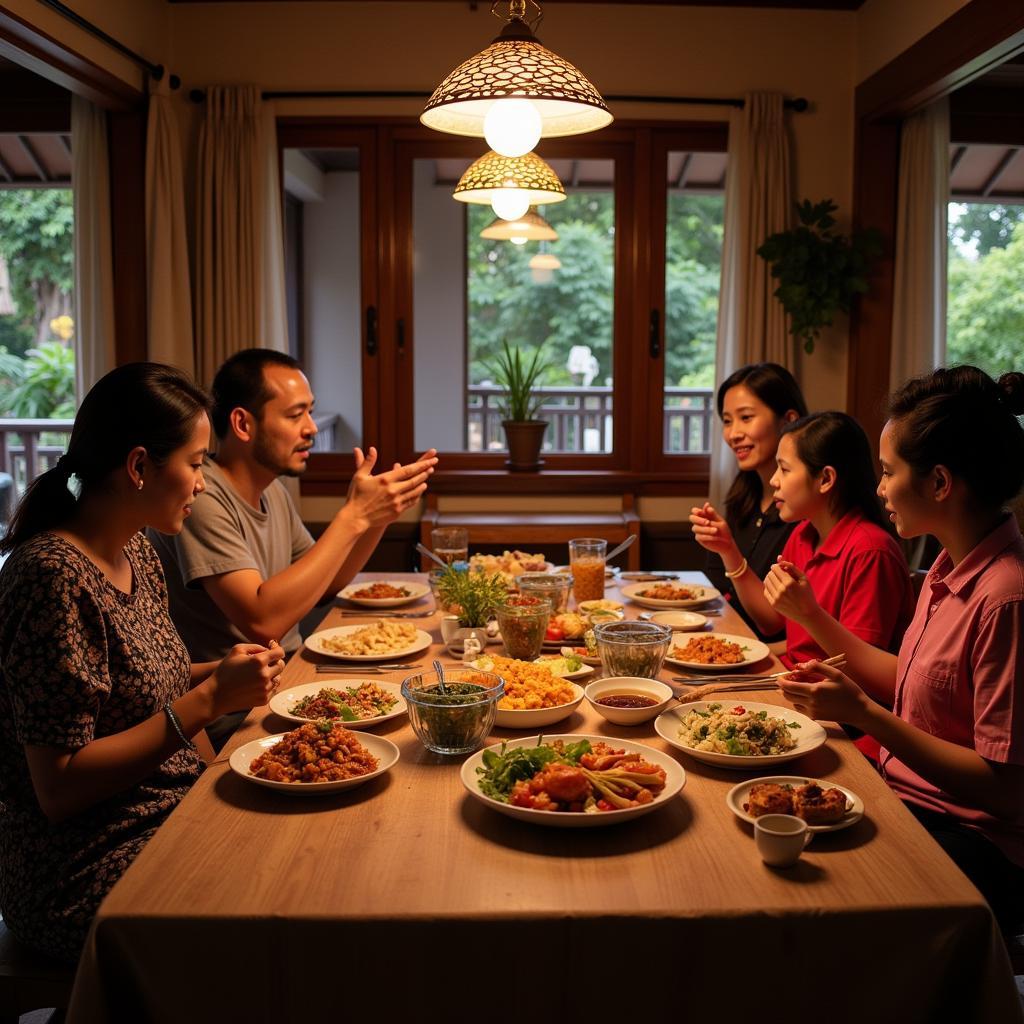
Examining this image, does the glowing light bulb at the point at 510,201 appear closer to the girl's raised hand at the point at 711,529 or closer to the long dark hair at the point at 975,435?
the girl's raised hand at the point at 711,529

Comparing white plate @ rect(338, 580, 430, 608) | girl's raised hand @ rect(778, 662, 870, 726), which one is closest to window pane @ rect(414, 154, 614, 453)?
white plate @ rect(338, 580, 430, 608)

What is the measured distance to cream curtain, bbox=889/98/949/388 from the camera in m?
4.67

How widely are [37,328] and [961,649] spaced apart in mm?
6587

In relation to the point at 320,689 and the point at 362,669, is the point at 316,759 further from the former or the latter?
the point at 362,669

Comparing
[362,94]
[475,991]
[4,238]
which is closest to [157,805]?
[475,991]

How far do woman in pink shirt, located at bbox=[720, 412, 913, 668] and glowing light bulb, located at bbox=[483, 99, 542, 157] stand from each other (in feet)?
2.90

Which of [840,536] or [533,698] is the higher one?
[840,536]

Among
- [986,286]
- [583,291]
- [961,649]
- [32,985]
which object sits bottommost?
[32,985]

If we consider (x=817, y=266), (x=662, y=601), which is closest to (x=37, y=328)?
(x=817, y=266)

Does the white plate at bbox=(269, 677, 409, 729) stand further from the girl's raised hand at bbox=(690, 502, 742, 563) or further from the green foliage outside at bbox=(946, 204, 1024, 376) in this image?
the green foliage outside at bbox=(946, 204, 1024, 376)

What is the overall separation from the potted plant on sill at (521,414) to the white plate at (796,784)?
11.6 ft

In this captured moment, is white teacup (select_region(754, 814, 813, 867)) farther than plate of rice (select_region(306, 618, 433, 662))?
No

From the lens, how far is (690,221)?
5.03 meters

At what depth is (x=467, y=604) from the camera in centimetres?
240
